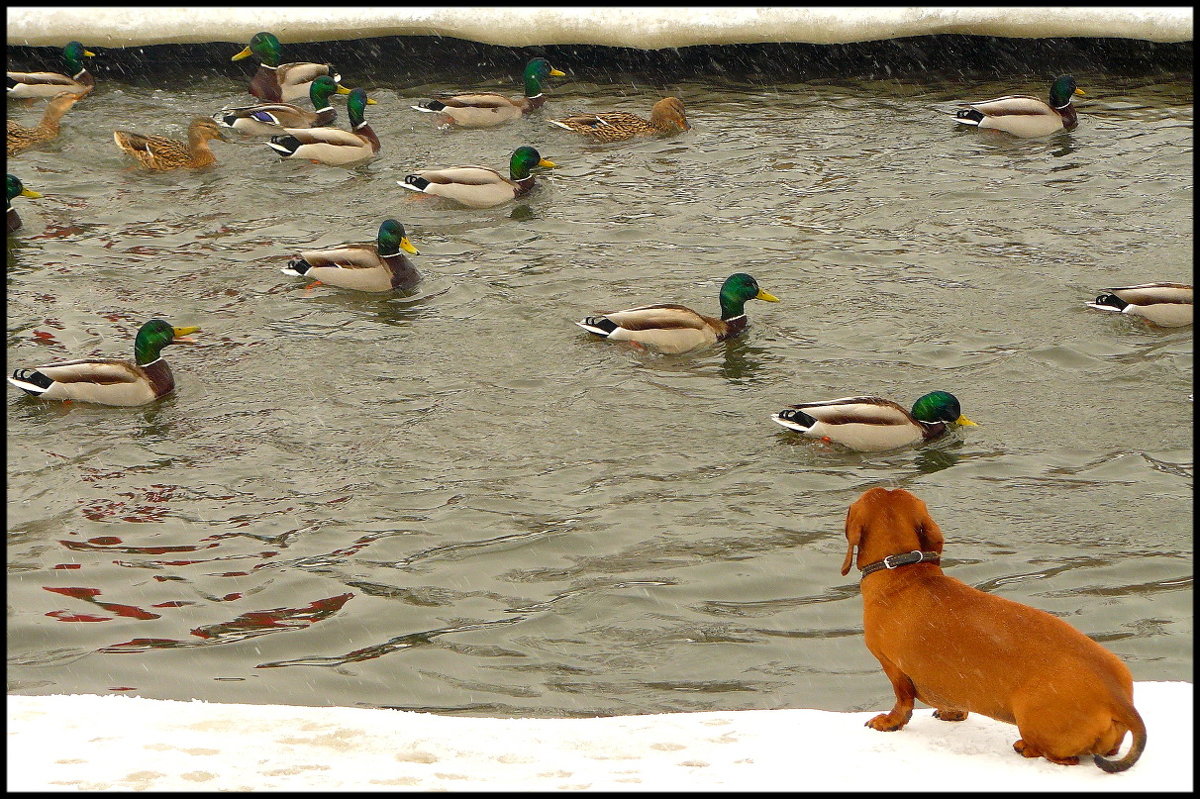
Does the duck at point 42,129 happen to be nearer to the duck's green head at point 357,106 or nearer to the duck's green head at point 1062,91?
the duck's green head at point 357,106

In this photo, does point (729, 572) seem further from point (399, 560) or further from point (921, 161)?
point (921, 161)

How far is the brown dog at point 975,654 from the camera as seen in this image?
347cm

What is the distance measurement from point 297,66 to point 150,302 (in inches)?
221

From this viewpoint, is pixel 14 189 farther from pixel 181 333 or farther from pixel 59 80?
pixel 59 80

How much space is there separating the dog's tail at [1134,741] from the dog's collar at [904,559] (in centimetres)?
76

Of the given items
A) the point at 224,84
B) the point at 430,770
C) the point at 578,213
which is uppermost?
the point at 224,84

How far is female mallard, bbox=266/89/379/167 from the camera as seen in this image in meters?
13.3

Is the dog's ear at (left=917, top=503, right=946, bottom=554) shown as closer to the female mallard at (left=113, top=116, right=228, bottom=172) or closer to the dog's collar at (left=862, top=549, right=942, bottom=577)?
the dog's collar at (left=862, top=549, right=942, bottom=577)

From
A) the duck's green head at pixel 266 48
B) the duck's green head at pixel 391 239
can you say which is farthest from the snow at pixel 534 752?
the duck's green head at pixel 266 48

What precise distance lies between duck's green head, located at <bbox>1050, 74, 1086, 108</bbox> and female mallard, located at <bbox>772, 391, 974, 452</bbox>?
6.15 meters

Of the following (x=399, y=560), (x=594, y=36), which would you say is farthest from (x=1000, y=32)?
(x=399, y=560)

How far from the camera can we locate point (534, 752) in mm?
3867

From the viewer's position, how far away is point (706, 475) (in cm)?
799

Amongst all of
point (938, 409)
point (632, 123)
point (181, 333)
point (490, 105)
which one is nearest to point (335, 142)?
point (490, 105)
